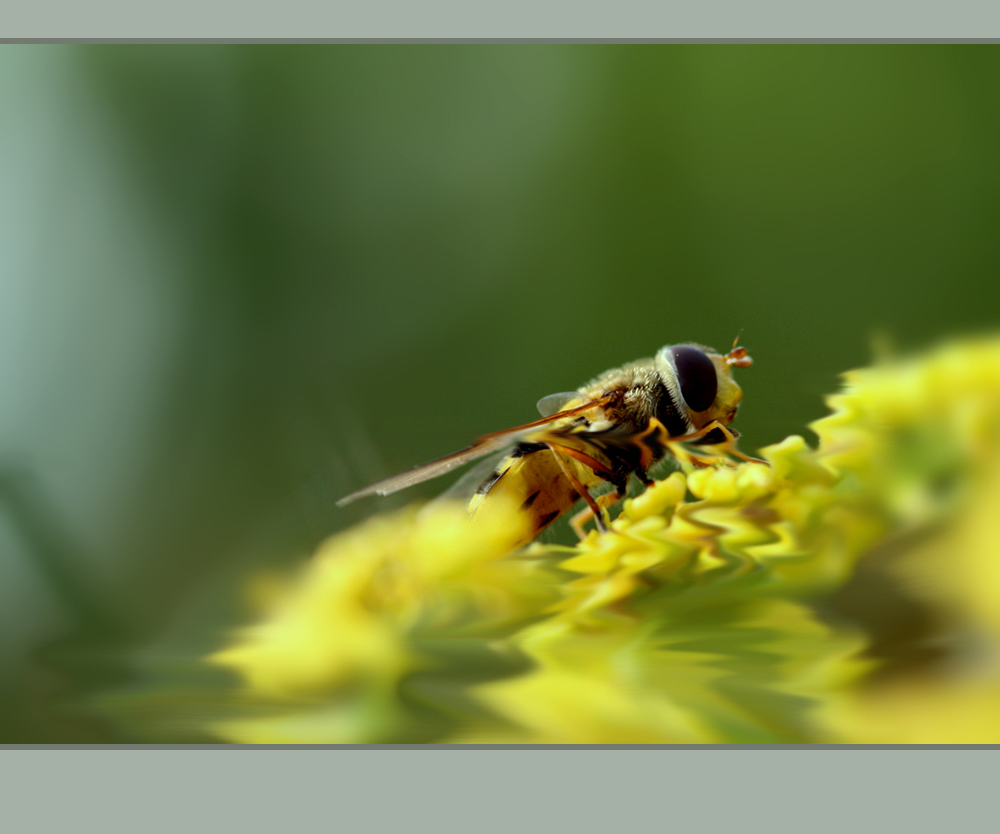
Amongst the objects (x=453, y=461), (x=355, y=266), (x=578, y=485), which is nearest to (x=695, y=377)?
(x=578, y=485)

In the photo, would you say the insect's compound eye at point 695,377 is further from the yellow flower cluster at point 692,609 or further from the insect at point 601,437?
the yellow flower cluster at point 692,609

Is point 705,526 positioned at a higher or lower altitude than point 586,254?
lower

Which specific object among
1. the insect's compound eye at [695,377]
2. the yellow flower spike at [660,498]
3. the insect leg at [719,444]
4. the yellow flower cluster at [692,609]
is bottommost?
the yellow flower cluster at [692,609]

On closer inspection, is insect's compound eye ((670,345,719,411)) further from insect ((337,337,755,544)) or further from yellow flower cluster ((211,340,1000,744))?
yellow flower cluster ((211,340,1000,744))

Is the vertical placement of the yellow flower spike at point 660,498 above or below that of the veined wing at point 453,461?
below

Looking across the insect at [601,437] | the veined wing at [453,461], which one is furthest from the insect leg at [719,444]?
the veined wing at [453,461]

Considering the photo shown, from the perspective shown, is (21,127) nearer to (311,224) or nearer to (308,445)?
(311,224)

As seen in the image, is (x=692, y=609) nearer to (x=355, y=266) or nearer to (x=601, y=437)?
(x=601, y=437)

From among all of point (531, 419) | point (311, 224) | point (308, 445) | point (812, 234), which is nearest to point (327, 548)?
point (308, 445)
